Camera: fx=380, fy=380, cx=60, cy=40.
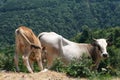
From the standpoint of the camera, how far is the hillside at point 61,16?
16000cm

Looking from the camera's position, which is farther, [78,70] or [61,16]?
[61,16]

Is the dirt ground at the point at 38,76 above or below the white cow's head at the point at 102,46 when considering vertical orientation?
below

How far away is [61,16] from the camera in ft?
574

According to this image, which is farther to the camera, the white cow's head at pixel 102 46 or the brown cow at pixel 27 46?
the white cow's head at pixel 102 46

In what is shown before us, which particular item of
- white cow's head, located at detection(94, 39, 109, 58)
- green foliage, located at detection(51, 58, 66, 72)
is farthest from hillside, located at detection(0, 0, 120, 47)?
green foliage, located at detection(51, 58, 66, 72)

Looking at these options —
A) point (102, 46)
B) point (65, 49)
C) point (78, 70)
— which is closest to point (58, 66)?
point (78, 70)

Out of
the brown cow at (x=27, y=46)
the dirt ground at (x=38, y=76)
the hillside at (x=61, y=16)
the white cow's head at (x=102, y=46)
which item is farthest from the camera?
the hillside at (x=61, y=16)

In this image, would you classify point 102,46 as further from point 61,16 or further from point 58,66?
point 61,16

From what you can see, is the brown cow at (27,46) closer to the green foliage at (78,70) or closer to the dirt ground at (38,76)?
the dirt ground at (38,76)

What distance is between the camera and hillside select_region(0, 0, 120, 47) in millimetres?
160000

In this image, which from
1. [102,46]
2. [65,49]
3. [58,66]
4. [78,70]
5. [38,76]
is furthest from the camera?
[65,49]

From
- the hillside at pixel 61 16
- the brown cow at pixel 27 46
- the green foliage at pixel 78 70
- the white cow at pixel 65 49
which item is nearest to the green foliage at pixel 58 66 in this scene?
the brown cow at pixel 27 46

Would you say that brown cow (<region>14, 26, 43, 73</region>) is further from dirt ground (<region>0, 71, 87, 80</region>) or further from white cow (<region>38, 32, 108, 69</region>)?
dirt ground (<region>0, 71, 87, 80</region>)

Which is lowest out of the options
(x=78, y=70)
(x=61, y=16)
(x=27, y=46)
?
(x=78, y=70)
